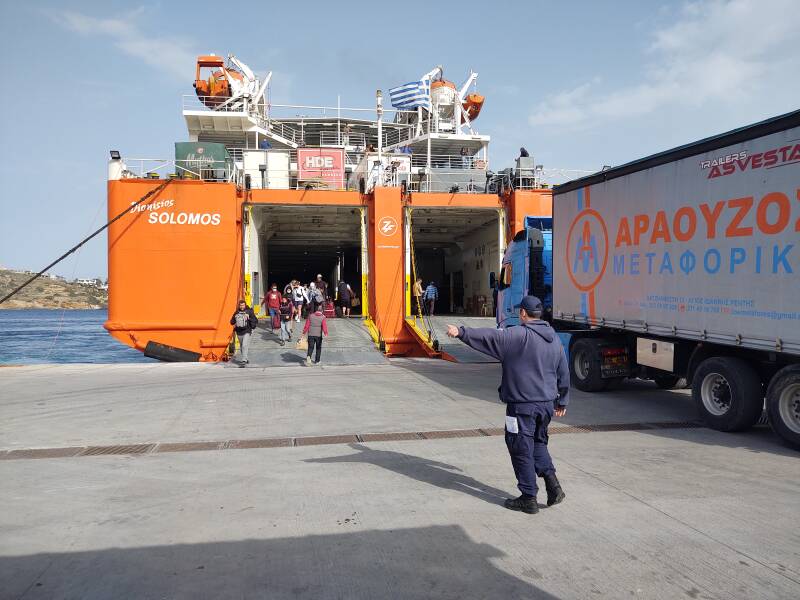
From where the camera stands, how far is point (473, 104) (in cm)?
3145

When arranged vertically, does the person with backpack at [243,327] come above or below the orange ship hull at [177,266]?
below

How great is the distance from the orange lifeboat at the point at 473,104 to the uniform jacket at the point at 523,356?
28824 mm

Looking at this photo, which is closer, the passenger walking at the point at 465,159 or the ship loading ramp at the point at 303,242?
the ship loading ramp at the point at 303,242

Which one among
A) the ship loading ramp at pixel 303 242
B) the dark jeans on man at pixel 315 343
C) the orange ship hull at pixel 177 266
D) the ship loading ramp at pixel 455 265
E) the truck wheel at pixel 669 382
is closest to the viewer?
the truck wheel at pixel 669 382

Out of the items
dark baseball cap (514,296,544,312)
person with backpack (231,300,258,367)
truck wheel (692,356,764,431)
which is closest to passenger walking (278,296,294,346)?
person with backpack (231,300,258,367)

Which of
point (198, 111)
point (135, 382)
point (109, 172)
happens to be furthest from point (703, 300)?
point (198, 111)

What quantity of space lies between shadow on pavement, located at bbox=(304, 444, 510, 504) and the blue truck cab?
7156mm

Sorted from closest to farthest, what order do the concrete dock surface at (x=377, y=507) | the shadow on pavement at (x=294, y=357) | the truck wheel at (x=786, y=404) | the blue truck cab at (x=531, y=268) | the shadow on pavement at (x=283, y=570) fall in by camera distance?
1. the shadow on pavement at (x=283, y=570)
2. the concrete dock surface at (x=377, y=507)
3. the truck wheel at (x=786, y=404)
4. the blue truck cab at (x=531, y=268)
5. the shadow on pavement at (x=294, y=357)

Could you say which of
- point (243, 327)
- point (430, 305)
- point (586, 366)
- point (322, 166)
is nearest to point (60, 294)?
point (322, 166)

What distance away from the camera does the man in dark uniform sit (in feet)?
14.8

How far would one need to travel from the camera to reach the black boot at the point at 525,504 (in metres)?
4.46

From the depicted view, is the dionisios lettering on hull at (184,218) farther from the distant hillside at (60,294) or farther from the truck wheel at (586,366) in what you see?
the distant hillside at (60,294)

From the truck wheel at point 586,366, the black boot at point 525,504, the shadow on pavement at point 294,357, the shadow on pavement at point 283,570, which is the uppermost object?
the truck wheel at point 586,366

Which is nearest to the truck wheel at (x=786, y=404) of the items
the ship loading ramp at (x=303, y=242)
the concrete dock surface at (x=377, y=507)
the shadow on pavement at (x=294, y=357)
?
the concrete dock surface at (x=377, y=507)
